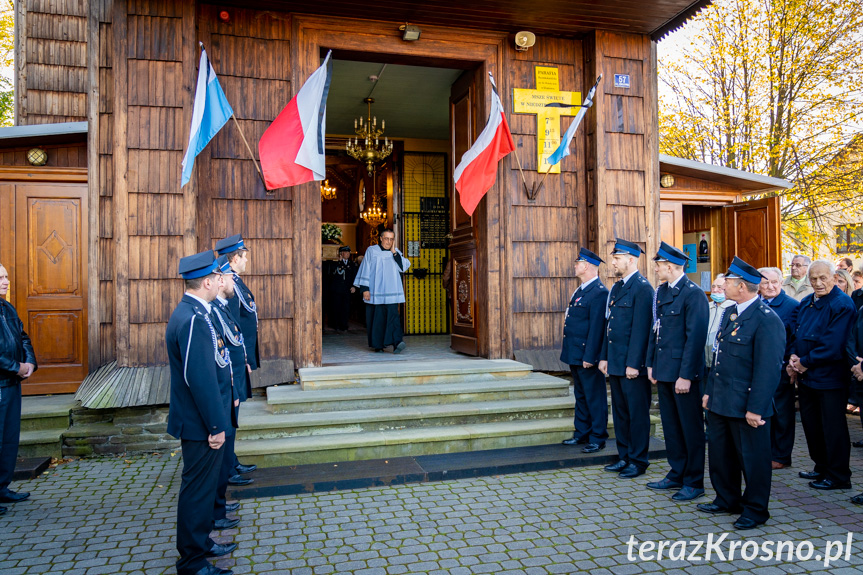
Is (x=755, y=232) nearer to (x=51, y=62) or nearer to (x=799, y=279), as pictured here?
(x=799, y=279)

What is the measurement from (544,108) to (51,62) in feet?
24.8

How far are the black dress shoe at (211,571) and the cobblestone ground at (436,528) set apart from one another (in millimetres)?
119

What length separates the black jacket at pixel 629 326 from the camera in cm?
495

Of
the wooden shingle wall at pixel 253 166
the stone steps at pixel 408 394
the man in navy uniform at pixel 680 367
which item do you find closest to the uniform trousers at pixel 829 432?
the man in navy uniform at pixel 680 367

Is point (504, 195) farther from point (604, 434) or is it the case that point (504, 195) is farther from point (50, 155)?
point (50, 155)

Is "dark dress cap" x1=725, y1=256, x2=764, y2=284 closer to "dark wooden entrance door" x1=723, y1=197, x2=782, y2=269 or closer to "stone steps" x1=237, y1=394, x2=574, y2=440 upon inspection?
"stone steps" x1=237, y1=394, x2=574, y2=440

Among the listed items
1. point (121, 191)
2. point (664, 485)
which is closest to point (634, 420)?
point (664, 485)

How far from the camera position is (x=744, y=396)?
12.9 ft

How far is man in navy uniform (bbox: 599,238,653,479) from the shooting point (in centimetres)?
495

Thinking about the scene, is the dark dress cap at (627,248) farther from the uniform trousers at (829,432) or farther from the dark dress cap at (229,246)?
the dark dress cap at (229,246)

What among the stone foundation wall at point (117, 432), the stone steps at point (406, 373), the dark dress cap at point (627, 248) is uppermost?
the dark dress cap at point (627, 248)

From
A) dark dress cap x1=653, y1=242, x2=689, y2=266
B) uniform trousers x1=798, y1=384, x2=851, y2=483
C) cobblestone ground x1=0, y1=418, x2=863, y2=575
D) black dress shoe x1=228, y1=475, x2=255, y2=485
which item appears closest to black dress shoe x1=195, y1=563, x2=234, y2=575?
cobblestone ground x1=0, y1=418, x2=863, y2=575

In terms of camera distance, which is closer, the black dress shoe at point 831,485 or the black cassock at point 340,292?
the black dress shoe at point 831,485

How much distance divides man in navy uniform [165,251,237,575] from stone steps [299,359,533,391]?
261 cm
